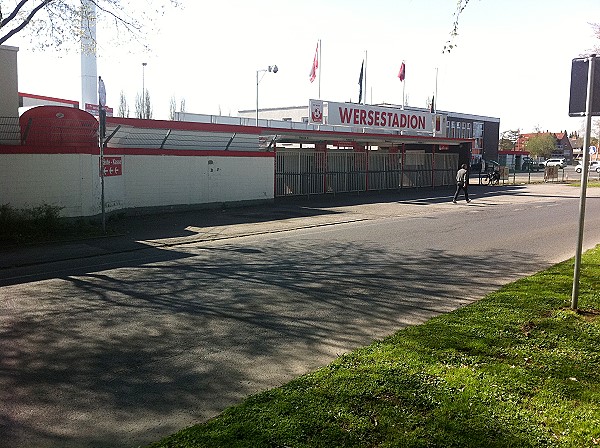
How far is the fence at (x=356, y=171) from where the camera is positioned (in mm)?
29156

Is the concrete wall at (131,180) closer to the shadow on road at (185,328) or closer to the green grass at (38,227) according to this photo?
the green grass at (38,227)

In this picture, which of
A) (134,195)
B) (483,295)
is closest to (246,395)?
(483,295)

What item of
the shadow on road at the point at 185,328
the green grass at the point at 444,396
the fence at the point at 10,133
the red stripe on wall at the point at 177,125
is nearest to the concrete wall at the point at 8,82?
the fence at the point at 10,133

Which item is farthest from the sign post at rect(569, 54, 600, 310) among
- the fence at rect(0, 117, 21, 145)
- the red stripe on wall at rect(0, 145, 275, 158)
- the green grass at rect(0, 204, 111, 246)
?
the fence at rect(0, 117, 21, 145)

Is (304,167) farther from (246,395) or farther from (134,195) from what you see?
(246,395)

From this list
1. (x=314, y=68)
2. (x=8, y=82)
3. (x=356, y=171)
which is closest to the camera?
(x=8, y=82)

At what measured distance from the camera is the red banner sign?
18.4 m

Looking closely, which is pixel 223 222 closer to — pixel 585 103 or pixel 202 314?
pixel 202 314

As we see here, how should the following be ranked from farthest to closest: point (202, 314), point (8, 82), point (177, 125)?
point (177, 125)
point (8, 82)
point (202, 314)

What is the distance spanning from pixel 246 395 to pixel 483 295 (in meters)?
4.83

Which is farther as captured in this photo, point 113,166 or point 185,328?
point 113,166

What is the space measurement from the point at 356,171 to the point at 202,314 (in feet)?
86.3

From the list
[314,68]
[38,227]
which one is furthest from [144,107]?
[38,227]

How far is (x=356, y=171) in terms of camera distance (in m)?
33.2
